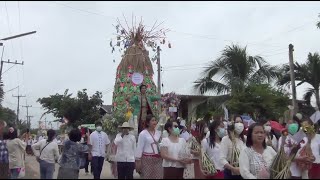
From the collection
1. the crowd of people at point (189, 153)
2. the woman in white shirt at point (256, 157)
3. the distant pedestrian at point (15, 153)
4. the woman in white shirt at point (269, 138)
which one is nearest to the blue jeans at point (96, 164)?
the crowd of people at point (189, 153)

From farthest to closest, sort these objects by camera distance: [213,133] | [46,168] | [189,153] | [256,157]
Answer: [46,168]
[189,153]
[213,133]
[256,157]

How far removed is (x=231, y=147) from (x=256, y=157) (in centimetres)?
182

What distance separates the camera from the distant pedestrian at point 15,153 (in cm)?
1109

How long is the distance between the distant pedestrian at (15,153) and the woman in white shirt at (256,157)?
6.59 meters

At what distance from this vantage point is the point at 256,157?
5.89 metres

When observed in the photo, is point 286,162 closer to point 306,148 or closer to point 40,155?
point 306,148

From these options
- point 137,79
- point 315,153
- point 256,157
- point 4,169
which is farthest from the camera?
point 137,79

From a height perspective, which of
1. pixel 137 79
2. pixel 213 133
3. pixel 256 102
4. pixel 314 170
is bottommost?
pixel 314 170

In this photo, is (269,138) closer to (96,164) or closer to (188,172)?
(188,172)

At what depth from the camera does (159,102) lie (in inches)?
790

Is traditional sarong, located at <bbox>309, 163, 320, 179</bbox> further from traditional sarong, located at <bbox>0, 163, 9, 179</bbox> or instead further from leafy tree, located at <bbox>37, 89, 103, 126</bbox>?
leafy tree, located at <bbox>37, 89, 103, 126</bbox>

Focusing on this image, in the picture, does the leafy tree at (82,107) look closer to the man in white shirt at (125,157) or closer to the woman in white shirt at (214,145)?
the man in white shirt at (125,157)

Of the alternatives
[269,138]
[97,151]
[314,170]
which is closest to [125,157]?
[97,151]

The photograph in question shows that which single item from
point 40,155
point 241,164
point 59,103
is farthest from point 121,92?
point 59,103
